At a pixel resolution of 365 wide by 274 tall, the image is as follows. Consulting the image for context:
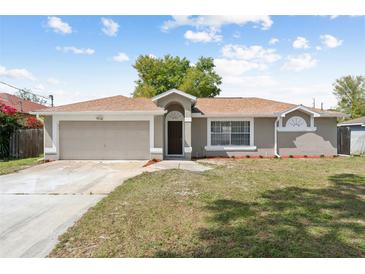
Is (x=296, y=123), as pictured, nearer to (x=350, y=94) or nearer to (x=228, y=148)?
(x=228, y=148)

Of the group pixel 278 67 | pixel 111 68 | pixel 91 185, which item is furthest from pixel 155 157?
pixel 278 67

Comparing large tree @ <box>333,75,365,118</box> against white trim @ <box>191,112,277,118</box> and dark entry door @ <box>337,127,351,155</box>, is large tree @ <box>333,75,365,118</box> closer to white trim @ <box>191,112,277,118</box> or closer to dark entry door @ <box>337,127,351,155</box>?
dark entry door @ <box>337,127,351,155</box>

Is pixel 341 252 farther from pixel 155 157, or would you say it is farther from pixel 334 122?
pixel 334 122

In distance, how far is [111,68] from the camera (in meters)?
17.1

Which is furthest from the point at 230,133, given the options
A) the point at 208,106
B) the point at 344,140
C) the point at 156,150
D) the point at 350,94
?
the point at 350,94

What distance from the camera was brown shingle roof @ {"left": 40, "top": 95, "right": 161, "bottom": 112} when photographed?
1453cm

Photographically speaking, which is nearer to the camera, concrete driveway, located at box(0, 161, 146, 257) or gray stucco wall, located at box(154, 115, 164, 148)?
concrete driveway, located at box(0, 161, 146, 257)

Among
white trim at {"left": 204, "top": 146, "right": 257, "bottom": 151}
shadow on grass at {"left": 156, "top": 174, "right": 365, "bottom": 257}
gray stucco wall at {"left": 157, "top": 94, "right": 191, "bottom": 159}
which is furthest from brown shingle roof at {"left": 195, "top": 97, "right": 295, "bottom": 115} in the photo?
shadow on grass at {"left": 156, "top": 174, "right": 365, "bottom": 257}

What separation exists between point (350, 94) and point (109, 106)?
44949 mm

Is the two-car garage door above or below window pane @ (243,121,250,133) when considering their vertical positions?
below

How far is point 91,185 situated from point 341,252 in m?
7.28

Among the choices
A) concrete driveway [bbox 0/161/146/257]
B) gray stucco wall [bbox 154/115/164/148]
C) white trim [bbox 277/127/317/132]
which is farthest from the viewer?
white trim [bbox 277/127/317/132]

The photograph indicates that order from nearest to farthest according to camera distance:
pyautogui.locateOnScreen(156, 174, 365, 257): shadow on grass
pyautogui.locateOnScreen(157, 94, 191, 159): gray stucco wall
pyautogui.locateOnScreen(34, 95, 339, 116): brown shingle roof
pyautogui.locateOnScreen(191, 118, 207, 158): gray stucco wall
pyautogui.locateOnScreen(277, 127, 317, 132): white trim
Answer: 1. pyautogui.locateOnScreen(156, 174, 365, 257): shadow on grass
2. pyautogui.locateOnScreen(34, 95, 339, 116): brown shingle roof
3. pyautogui.locateOnScreen(157, 94, 191, 159): gray stucco wall
4. pyautogui.locateOnScreen(191, 118, 207, 158): gray stucco wall
5. pyautogui.locateOnScreen(277, 127, 317, 132): white trim

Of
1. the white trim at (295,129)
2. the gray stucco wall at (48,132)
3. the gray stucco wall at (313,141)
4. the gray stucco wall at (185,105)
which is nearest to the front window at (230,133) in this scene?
the gray stucco wall at (185,105)
